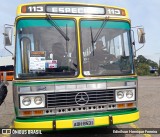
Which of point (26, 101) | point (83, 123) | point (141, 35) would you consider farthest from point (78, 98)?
point (141, 35)

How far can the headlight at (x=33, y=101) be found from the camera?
5742 millimetres

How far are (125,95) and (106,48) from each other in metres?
1.14

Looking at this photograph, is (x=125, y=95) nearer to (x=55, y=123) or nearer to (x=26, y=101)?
(x=55, y=123)

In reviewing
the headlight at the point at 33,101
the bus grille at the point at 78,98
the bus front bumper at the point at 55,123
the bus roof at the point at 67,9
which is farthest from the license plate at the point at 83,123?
the bus roof at the point at 67,9

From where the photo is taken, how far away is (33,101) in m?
5.77

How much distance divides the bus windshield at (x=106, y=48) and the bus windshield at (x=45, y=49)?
291mm

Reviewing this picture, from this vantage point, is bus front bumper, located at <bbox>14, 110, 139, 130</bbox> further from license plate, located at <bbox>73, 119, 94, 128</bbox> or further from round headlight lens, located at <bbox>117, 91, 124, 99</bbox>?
round headlight lens, located at <bbox>117, 91, 124, 99</bbox>

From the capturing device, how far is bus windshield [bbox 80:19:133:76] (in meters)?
6.17

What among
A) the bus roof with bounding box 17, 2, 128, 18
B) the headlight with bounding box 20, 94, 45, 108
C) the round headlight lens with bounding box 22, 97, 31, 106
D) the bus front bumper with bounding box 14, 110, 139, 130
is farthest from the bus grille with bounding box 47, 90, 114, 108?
the bus roof with bounding box 17, 2, 128, 18

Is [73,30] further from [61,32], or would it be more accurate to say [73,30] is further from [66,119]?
[66,119]

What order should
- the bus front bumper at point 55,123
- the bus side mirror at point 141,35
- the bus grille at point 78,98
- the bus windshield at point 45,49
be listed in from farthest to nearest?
the bus side mirror at point 141,35, the bus windshield at point 45,49, the bus grille at point 78,98, the bus front bumper at point 55,123

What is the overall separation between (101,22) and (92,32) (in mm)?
319

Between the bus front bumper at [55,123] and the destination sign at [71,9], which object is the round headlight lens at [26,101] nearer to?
the bus front bumper at [55,123]

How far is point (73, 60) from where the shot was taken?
605cm
